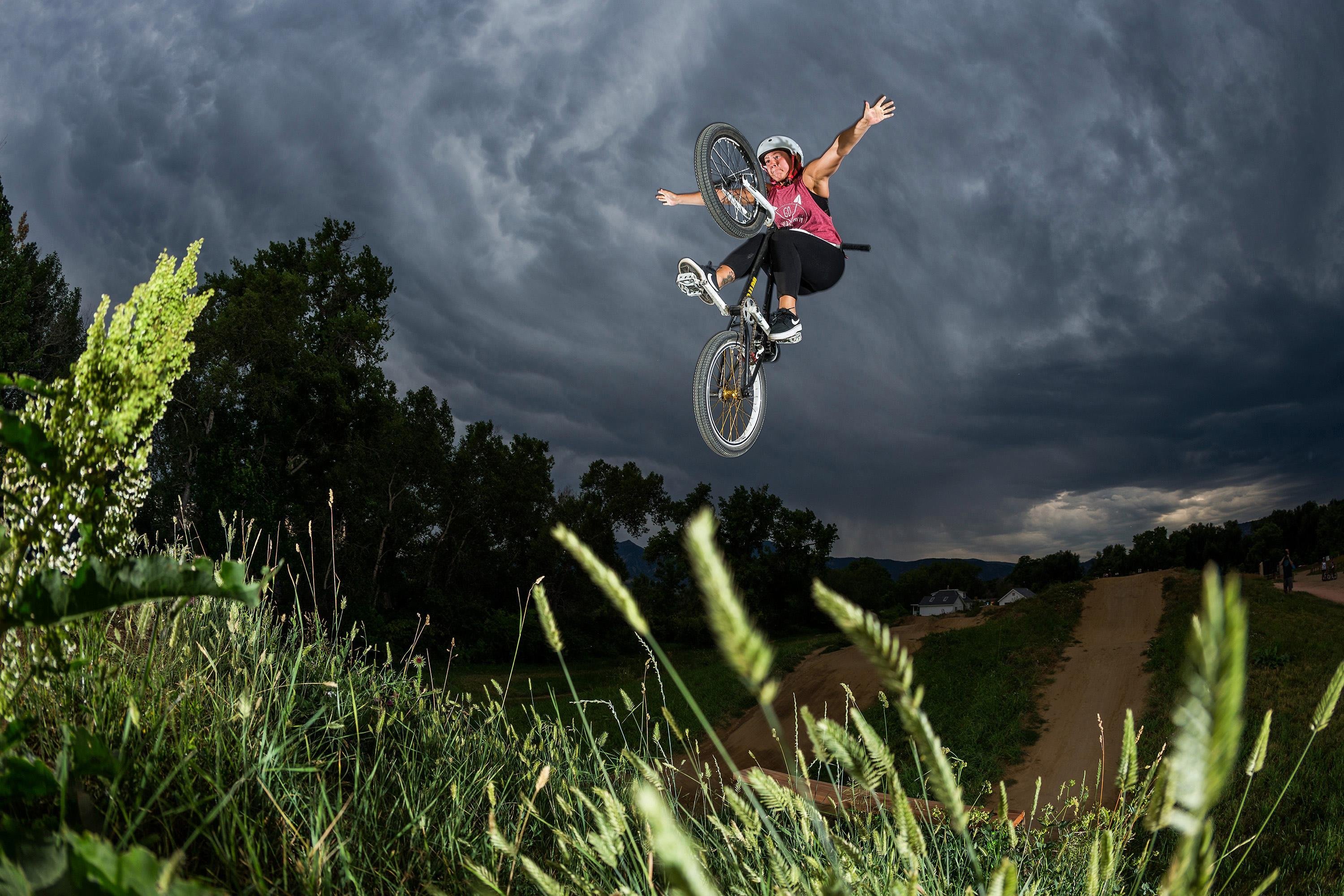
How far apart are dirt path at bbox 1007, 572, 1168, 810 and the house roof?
1249 inches

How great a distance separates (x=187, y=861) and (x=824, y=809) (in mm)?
4315

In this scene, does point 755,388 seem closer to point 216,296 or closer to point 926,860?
point 926,860

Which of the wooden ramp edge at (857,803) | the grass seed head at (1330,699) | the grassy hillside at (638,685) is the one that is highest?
the grass seed head at (1330,699)

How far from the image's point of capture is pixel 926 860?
185 centimetres

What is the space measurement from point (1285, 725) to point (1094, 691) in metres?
3.45

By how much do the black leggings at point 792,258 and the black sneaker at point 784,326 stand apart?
203 mm

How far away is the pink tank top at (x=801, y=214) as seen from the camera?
24.4ft

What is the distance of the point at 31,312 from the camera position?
24.2m

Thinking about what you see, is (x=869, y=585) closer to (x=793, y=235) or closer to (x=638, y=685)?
(x=638, y=685)

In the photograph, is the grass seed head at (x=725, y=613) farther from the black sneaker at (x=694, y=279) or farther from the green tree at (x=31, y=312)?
the green tree at (x=31, y=312)

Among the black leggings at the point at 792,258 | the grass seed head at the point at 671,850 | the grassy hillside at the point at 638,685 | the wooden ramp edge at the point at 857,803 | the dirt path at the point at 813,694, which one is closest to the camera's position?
the grass seed head at the point at 671,850

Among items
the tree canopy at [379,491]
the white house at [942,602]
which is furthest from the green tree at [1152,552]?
the tree canopy at [379,491]

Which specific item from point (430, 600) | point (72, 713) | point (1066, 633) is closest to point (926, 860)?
point (72, 713)

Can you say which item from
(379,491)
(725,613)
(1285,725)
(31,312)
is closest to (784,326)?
(725,613)
